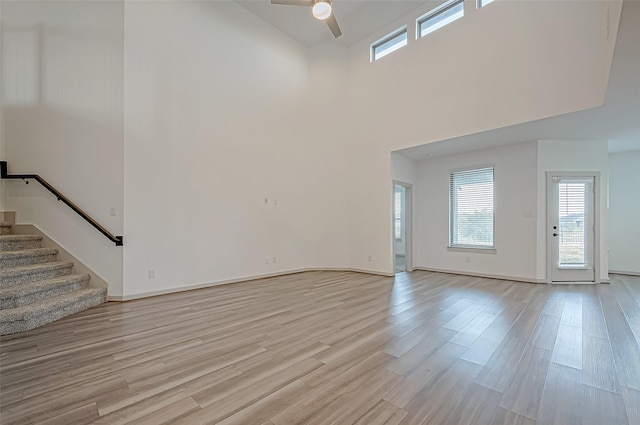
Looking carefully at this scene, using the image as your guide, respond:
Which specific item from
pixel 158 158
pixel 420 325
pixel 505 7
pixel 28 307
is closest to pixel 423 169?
pixel 505 7

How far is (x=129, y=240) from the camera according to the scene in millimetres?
4227

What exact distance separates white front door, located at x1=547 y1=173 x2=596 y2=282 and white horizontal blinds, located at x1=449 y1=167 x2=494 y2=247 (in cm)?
102

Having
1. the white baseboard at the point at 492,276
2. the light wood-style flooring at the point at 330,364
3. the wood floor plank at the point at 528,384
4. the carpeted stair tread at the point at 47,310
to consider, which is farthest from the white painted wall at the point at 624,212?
the carpeted stair tread at the point at 47,310

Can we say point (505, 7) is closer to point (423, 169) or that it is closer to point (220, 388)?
point (423, 169)

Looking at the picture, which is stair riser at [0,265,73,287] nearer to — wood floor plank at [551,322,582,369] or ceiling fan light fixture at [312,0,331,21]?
ceiling fan light fixture at [312,0,331,21]

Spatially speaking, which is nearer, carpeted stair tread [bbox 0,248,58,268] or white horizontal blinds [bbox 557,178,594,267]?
carpeted stair tread [bbox 0,248,58,268]

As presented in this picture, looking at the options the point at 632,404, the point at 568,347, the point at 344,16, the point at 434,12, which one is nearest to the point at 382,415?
the point at 632,404

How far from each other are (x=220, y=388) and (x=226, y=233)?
365 centimetres

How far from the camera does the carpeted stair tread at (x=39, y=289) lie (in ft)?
10.1

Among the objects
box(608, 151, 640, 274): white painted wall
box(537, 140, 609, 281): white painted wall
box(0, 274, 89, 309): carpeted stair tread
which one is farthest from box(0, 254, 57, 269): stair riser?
box(608, 151, 640, 274): white painted wall

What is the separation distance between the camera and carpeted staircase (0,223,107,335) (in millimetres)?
3018

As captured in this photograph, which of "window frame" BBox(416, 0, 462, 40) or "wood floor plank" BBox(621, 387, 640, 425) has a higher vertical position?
"window frame" BBox(416, 0, 462, 40)

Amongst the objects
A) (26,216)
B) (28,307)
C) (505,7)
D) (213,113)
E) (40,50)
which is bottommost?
(28,307)

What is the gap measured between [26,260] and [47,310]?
42.6 inches
